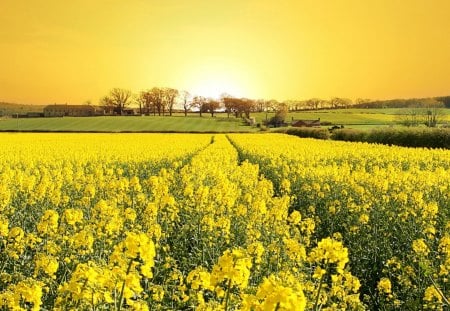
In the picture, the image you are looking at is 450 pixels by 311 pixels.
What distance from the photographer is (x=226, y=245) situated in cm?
805

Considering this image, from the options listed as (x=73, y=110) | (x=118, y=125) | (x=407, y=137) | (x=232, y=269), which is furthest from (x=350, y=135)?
(x=73, y=110)

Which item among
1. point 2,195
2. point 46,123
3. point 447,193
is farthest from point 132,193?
point 46,123

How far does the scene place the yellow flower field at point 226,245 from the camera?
3719 mm

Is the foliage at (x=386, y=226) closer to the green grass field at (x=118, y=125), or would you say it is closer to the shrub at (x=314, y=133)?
the shrub at (x=314, y=133)

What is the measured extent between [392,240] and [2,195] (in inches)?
280

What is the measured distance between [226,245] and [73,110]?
16080 centimetres

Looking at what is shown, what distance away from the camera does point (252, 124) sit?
118188mm

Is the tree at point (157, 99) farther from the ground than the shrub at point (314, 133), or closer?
farther from the ground

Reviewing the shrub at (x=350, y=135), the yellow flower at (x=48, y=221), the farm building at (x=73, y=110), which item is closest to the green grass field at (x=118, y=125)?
the shrub at (x=350, y=135)

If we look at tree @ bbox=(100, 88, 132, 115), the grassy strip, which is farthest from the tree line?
the grassy strip

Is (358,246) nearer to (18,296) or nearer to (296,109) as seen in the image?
(18,296)

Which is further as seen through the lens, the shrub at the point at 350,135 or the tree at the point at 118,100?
the tree at the point at 118,100

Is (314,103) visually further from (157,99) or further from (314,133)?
(314,133)

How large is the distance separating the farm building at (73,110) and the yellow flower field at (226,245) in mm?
136957
